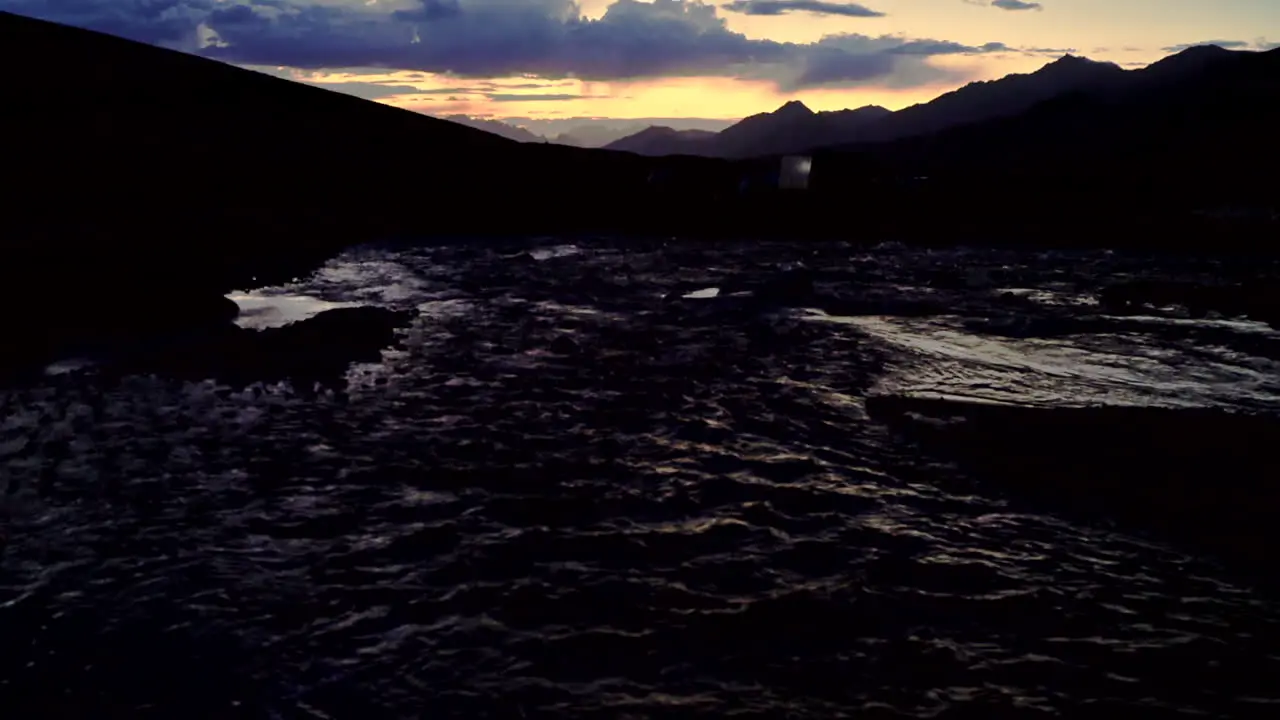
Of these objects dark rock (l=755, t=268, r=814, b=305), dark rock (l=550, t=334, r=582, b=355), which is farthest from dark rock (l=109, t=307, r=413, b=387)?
dark rock (l=755, t=268, r=814, b=305)

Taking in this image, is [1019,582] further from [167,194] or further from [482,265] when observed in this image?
[167,194]

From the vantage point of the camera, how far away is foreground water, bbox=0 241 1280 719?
657 cm

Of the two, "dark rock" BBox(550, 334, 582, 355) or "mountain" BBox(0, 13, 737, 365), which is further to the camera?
"mountain" BBox(0, 13, 737, 365)

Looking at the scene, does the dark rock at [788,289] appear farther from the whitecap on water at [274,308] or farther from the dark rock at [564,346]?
the whitecap on water at [274,308]

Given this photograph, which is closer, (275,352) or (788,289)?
(275,352)

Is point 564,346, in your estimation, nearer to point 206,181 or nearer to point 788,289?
point 788,289

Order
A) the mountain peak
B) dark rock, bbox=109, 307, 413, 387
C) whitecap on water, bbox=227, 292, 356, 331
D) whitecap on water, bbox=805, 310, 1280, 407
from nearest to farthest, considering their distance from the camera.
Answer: whitecap on water, bbox=805, 310, 1280, 407, dark rock, bbox=109, 307, 413, 387, whitecap on water, bbox=227, 292, 356, 331, the mountain peak

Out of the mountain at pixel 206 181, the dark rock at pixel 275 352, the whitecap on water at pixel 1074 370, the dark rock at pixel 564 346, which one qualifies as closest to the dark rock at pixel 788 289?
the whitecap on water at pixel 1074 370

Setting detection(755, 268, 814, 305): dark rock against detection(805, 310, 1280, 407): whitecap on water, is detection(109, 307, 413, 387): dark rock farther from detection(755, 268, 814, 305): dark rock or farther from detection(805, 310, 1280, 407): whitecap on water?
detection(755, 268, 814, 305): dark rock

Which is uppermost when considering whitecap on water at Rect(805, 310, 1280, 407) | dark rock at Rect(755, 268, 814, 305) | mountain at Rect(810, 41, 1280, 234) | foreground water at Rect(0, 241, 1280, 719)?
mountain at Rect(810, 41, 1280, 234)

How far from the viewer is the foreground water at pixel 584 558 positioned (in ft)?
21.6

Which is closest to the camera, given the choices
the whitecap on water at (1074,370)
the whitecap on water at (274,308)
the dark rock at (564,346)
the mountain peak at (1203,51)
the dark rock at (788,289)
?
the whitecap on water at (1074,370)

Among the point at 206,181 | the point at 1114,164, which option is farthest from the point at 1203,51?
the point at 206,181

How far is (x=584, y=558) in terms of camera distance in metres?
8.53
